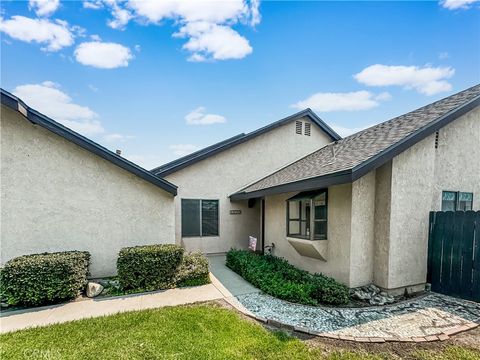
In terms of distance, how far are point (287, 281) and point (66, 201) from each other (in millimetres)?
6944

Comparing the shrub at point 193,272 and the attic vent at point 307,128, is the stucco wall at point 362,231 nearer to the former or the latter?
the shrub at point 193,272

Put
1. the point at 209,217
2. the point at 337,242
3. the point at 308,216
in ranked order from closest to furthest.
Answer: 1. the point at 337,242
2. the point at 308,216
3. the point at 209,217

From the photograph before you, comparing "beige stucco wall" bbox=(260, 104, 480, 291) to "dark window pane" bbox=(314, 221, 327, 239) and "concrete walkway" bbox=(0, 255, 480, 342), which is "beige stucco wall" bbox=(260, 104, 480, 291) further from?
"concrete walkway" bbox=(0, 255, 480, 342)

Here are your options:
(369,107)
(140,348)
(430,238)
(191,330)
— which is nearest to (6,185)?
(140,348)

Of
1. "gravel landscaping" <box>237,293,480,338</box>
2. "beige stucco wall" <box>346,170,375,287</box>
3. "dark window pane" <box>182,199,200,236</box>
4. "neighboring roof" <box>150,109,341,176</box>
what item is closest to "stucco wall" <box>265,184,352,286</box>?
"beige stucco wall" <box>346,170,375,287</box>

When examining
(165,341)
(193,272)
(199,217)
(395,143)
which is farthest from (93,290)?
(395,143)

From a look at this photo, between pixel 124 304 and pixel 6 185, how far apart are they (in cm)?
476

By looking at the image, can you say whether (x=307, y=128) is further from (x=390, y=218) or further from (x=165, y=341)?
(x=165, y=341)

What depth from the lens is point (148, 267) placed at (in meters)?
6.63

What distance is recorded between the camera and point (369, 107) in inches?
452

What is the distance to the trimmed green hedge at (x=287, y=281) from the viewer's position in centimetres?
570

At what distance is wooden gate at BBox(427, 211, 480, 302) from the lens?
564cm

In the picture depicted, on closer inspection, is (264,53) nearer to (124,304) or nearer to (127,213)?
(127,213)

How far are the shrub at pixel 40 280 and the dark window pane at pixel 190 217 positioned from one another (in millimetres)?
5011
